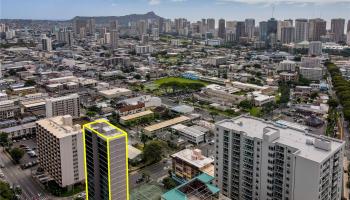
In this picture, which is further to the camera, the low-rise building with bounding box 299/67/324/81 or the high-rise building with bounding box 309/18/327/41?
the high-rise building with bounding box 309/18/327/41

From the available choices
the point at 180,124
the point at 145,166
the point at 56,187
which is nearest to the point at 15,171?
the point at 56,187

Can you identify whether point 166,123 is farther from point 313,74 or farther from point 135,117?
point 313,74

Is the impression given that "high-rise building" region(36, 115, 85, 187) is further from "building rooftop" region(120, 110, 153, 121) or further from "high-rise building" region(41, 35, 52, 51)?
"high-rise building" region(41, 35, 52, 51)

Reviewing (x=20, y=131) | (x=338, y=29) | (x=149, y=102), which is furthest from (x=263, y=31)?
(x=20, y=131)

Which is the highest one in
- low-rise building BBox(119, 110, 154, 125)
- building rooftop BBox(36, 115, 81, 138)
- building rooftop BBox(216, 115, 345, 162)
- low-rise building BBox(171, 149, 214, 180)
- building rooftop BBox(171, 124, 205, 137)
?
building rooftop BBox(216, 115, 345, 162)

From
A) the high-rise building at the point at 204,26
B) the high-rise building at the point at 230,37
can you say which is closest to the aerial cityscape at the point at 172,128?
the high-rise building at the point at 230,37

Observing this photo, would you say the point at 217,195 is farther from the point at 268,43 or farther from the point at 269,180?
the point at 268,43

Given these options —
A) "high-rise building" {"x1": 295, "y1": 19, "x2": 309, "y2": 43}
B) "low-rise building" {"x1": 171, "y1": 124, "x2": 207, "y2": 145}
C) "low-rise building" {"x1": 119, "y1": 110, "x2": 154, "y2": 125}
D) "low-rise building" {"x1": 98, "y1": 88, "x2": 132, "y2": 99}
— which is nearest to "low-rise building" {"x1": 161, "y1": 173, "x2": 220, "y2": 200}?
"low-rise building" {"x1": 171, "y1": 124, "x2": 207, "y2": 145}
